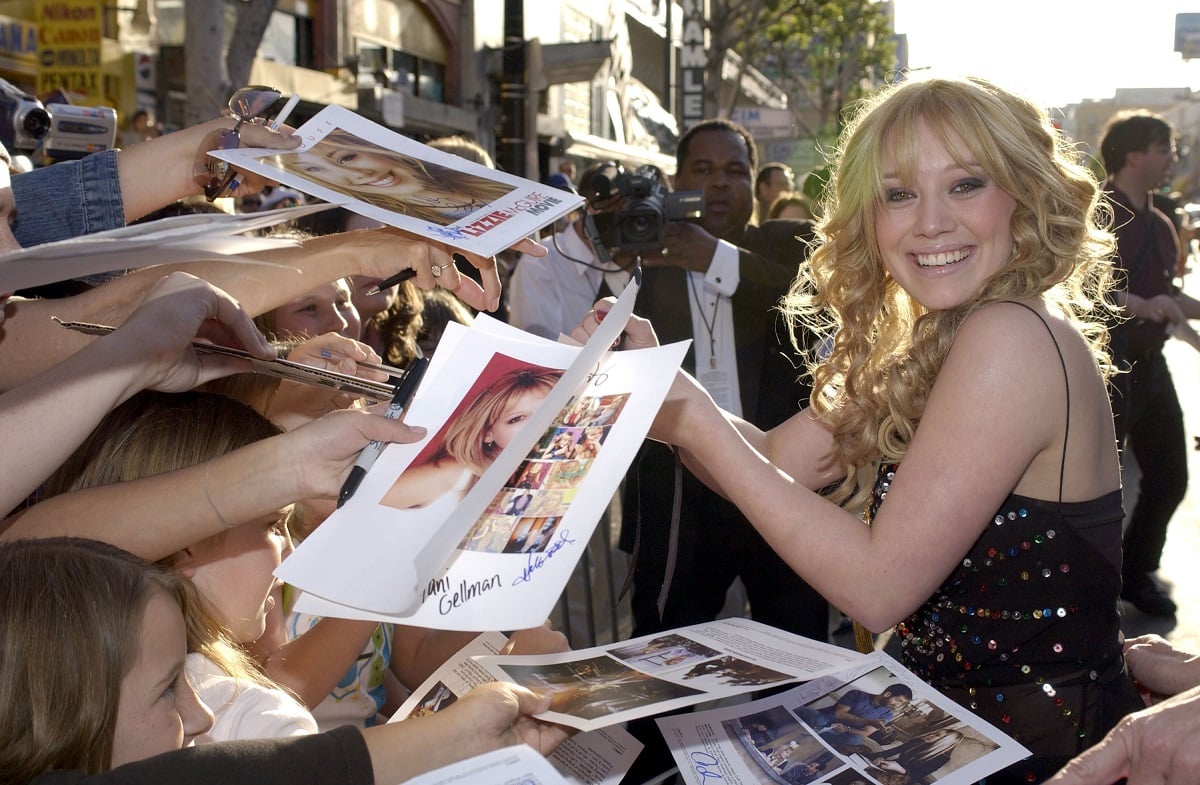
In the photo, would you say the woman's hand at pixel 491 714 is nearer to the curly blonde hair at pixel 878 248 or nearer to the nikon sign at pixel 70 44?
the curly blonde hair at pixel 878 248

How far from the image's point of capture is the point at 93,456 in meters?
1.80

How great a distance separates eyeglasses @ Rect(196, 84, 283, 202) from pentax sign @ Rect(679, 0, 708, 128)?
49.2ft

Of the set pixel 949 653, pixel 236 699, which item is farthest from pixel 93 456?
pixel 949 653

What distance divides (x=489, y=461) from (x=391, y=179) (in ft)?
1.64

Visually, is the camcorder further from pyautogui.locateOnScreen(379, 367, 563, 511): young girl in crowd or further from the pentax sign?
the pentax sign

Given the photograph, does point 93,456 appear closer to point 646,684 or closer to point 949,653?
point 646,684

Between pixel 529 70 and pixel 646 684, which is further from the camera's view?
pixel 529 70

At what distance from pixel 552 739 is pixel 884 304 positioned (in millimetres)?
1242

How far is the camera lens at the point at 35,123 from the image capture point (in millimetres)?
2724

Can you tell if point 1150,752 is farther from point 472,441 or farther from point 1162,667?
point 472,441

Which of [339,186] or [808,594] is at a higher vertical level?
[339,186]
